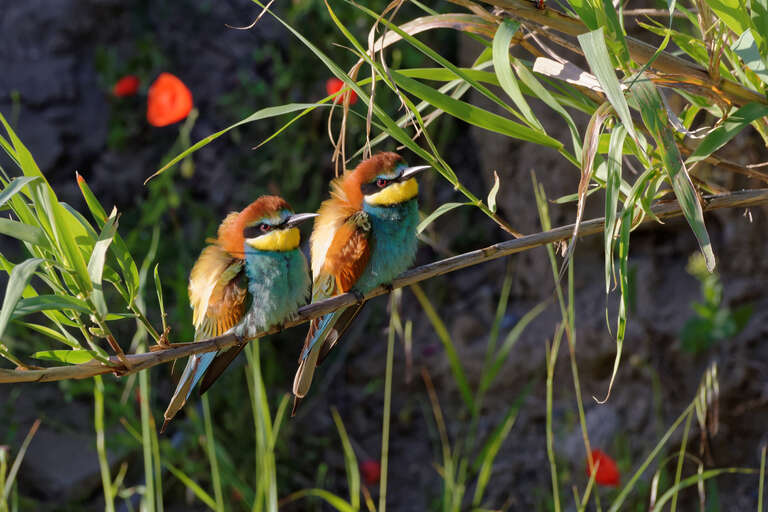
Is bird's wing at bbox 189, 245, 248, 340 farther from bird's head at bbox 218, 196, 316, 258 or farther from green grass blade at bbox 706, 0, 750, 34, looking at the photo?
green grass blade at bbox 706, 0, 750, 34

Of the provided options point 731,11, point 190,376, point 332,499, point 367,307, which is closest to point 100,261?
point 190,376

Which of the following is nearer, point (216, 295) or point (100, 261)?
point (100, 261)

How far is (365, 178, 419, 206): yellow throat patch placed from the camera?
98 centimetres

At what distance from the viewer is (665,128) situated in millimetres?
686

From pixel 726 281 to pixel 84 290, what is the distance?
1.94 metres

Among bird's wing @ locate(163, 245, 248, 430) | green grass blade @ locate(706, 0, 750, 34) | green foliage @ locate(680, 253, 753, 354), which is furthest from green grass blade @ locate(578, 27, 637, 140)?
green foliage @ locate(680, 253, 753, 354)

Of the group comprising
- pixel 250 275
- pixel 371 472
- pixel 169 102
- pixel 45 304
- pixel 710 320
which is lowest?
pixel 371 472

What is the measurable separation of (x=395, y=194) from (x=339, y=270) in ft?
0.36

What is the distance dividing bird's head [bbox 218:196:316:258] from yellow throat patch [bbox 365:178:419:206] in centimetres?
13

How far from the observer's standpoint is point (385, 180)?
3.18 feet

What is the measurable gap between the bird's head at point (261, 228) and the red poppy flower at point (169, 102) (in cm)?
78

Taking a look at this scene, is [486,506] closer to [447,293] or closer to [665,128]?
[447,293]

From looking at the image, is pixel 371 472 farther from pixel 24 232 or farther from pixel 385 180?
pixel 24 232

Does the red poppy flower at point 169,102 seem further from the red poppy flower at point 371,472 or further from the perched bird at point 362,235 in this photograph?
the red poppy flower at point 371,472
